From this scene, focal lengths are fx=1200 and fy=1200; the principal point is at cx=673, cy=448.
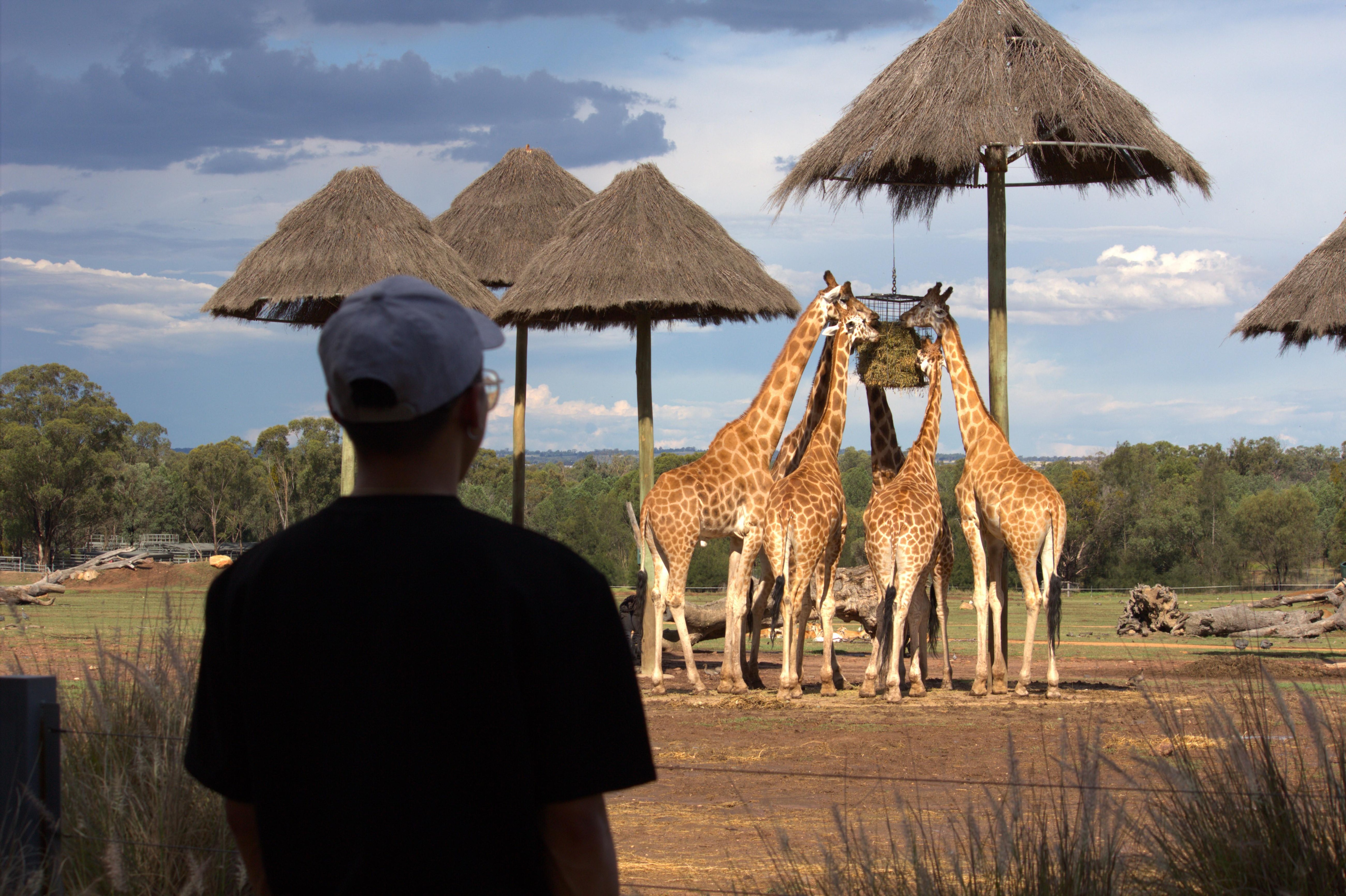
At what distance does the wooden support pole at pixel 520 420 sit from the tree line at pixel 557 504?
19.6 m

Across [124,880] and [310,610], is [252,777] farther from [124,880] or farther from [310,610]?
[124,880]

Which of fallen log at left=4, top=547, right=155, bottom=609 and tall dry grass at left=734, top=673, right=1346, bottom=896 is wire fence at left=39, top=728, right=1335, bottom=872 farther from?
fallen log at left=4, top=547, right=155, bottom=609

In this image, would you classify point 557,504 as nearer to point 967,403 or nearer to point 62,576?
point 62,576

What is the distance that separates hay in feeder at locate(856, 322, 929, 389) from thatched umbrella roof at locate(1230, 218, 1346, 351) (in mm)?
6242

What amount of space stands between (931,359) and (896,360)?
0.35m

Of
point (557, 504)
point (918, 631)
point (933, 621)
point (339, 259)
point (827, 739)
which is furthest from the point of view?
point (557, 504)

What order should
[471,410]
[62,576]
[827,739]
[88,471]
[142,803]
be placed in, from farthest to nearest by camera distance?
[88,471], [62,576], [827,739], [142,803], [471,410]

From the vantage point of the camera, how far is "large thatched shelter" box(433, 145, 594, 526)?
17594 millimetres

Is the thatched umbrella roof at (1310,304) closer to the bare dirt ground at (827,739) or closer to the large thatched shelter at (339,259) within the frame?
the bare dirt ground at (827,739)

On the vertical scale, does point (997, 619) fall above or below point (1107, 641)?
above

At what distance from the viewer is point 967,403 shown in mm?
11742

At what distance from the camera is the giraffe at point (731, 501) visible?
441 inches

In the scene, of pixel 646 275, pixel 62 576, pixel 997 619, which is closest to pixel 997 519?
pixel 997 619

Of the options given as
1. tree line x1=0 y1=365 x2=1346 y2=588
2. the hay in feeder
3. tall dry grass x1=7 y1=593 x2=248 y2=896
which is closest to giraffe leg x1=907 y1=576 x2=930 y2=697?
the hay in feeder
